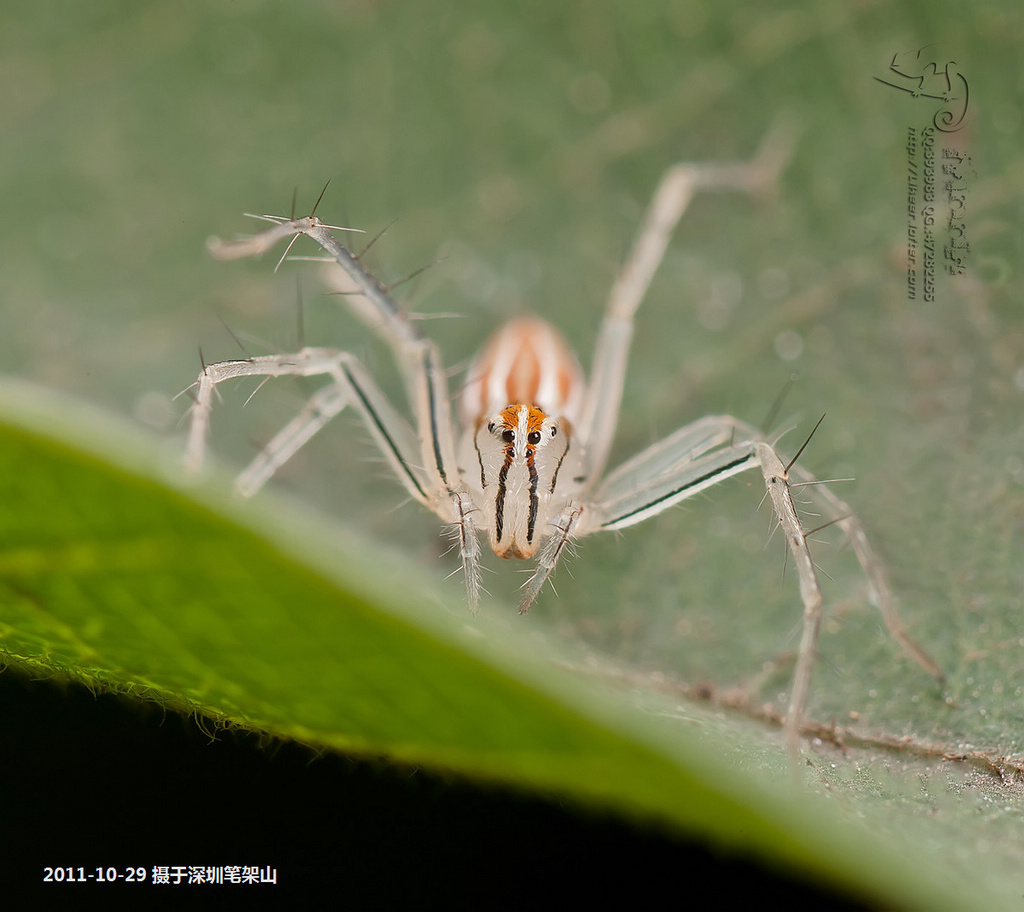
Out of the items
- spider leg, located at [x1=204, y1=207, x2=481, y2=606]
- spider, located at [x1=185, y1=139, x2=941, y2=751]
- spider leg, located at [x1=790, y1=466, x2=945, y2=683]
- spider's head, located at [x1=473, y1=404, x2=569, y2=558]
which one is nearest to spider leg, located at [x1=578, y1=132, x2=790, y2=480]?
spider, located at [x1=185, y1=139, x2=941, y2=751]

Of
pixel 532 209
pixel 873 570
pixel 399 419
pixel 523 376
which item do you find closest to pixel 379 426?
pixel 399 419

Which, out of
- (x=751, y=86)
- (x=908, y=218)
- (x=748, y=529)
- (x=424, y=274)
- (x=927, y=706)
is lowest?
(x=927, y=706)

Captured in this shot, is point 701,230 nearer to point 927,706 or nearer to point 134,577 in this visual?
point 927,706

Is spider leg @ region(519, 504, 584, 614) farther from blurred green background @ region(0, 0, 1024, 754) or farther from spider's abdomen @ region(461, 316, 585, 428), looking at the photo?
spider's abdomen @ region(461, 316, 585, 428)

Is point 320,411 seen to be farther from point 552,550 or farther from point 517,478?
point 552,550

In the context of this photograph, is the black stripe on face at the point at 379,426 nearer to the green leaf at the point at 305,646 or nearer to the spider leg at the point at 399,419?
the spider leg at the point at 399,419

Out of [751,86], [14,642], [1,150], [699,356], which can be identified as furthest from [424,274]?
[14,642]
